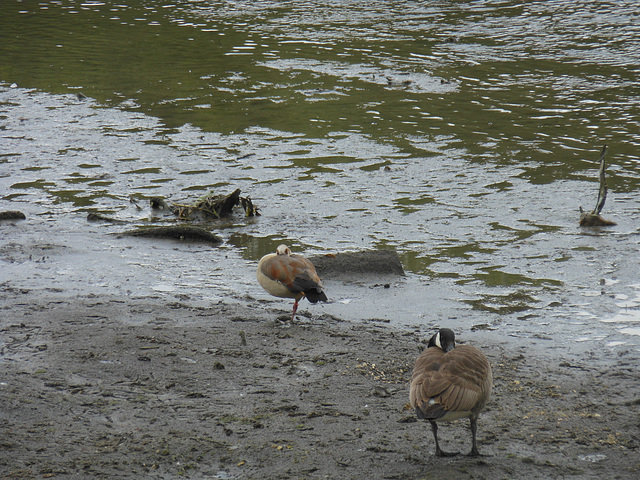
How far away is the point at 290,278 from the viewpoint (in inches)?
280

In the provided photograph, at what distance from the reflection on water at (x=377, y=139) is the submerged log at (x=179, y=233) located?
17.2 inches

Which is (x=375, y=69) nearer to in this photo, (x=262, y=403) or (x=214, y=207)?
(x=214, y=207)

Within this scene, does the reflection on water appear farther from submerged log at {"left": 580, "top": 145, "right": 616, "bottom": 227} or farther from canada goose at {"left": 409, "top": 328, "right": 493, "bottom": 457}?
canada goose at {"left": 409, "top": 328, "right": 493, "bottom": 457}

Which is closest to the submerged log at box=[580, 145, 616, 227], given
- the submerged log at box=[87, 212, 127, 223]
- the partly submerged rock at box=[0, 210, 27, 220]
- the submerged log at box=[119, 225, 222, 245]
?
the submerged log at box=[119, 225, 222, 245]

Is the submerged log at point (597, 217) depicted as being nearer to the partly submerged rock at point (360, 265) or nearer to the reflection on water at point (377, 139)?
the reflection on water at point (377, 139)

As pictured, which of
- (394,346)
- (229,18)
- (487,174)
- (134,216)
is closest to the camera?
(394,346)

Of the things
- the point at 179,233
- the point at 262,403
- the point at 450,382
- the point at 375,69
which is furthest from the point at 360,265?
the point at 375,69

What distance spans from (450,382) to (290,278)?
2.73 metres

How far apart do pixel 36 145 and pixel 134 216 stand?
4336mm

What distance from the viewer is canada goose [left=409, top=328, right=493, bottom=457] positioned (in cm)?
458

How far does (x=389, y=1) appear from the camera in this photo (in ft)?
93.8

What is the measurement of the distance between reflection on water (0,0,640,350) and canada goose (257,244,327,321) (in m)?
0.84

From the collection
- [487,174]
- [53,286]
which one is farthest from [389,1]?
[53,286]

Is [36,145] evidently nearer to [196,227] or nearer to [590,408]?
[196,227]
